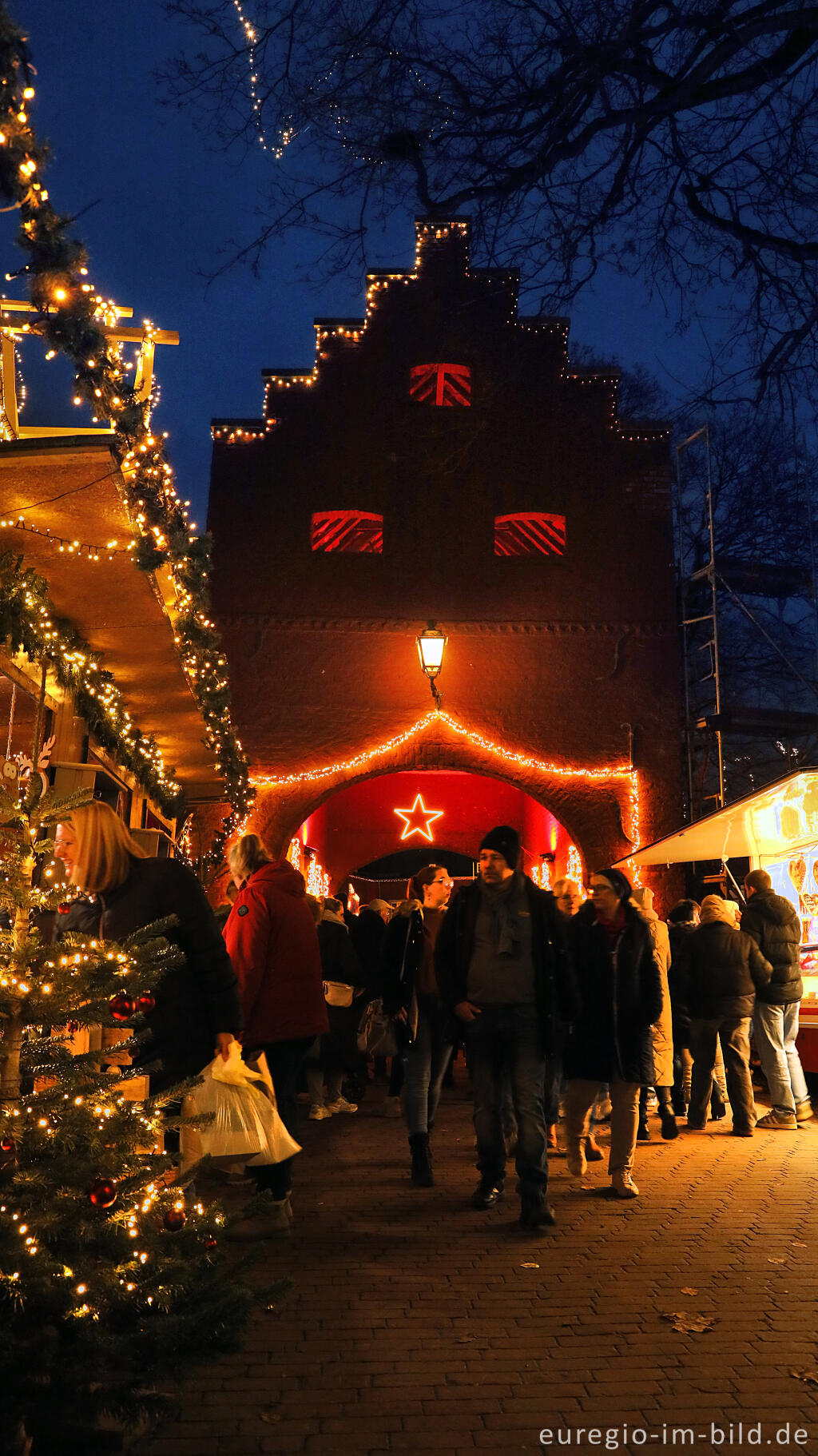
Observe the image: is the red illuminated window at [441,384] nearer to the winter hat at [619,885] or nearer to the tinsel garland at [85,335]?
the tinsel garland at [85,335]

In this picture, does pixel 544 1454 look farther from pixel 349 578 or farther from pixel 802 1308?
pixel 349 578

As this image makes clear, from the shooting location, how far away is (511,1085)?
6375mm

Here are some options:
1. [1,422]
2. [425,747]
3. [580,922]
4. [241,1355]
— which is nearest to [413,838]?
[425,747]

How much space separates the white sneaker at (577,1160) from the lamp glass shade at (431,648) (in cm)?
901

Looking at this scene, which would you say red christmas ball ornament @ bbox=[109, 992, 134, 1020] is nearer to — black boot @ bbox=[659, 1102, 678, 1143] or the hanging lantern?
black boot @ bbox=[659, 1102, 678, 1143]

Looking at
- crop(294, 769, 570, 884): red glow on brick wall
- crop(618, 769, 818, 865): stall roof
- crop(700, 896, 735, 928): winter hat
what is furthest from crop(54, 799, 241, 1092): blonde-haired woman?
crop(294, 769, 570, 884): red glow on brick wall

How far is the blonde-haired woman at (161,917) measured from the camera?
4422mm

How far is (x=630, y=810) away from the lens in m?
16.8

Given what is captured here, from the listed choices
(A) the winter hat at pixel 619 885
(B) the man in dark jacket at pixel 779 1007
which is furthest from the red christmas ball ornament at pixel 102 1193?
(B) the man in dark jacket at pixel 779 1007

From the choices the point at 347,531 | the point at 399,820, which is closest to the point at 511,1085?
the point at 347,531

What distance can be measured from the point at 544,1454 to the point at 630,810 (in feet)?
45.3

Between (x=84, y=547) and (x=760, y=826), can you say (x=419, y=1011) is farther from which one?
(x=760, y=826)

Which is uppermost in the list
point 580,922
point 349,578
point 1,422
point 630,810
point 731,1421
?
point 349,578

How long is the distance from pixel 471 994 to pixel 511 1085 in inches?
20.8
